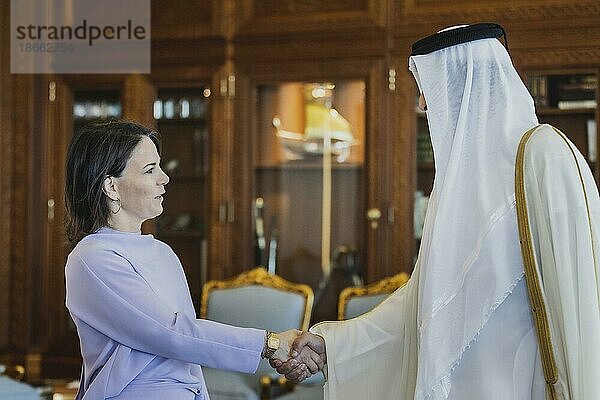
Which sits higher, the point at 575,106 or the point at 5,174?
the point at 575,106

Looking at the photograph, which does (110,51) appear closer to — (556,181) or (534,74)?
(534,74)

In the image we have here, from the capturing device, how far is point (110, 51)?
518 centimetres

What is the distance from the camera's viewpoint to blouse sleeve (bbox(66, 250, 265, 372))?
7.16 feet

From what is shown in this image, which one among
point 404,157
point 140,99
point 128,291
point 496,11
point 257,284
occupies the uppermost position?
point 496,11

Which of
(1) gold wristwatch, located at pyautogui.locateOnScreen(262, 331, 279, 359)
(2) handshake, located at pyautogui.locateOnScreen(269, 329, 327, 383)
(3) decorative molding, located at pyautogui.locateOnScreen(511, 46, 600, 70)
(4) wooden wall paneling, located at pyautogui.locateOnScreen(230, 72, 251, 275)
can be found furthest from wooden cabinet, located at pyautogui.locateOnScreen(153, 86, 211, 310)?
(1) gold wristwatch, located at pyautogui.locateOnScreen(262, 331, 279, 359)

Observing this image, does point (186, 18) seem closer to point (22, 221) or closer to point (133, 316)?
point (22, 221)

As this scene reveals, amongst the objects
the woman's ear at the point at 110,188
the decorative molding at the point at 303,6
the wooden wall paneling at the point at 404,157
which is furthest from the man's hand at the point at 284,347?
the decorative molding at the point at 303,6

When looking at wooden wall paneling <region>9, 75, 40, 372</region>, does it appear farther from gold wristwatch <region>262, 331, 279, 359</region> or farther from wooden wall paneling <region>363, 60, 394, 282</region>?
gold wristwatch <region>262, 331, 279, 359</region>

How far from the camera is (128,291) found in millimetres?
2186

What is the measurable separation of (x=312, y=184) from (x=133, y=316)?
272 centimetres

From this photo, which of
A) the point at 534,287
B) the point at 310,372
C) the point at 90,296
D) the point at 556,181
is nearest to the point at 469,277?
the point at 534,287

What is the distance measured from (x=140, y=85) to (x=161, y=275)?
2992 millimetres

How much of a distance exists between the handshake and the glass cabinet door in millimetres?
2062

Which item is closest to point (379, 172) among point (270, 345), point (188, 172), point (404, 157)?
point (404, 157)
